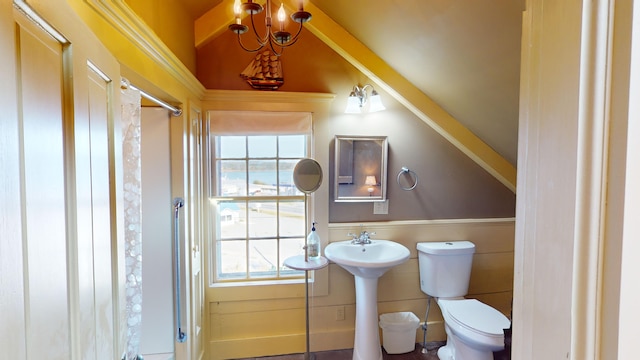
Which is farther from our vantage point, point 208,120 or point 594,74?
point 208,120

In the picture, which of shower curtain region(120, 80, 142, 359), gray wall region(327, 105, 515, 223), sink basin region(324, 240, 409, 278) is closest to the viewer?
shower curtain region(120, 80, 142, 359)

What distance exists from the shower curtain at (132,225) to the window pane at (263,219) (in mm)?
938

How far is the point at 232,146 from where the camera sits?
7.22 ft

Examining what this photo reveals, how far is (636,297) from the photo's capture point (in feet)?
1.04

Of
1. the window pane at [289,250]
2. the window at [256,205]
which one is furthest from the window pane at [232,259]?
the window pane at [289,250]

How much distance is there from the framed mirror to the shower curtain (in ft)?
4.38

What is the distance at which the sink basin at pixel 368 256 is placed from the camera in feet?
6.15

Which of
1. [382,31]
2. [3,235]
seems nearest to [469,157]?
[382,31]

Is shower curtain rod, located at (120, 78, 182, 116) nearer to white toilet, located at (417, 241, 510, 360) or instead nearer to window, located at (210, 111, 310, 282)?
window, located at (210, 111, 310, 282)

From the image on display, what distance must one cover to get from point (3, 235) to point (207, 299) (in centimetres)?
200

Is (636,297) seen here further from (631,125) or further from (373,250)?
(373,250)

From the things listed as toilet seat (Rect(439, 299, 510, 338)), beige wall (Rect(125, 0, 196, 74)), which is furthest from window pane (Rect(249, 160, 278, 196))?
toilet seat (Rect(439, 299, 510, 338))

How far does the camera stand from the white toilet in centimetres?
172

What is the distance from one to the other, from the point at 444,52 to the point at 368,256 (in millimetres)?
1444
